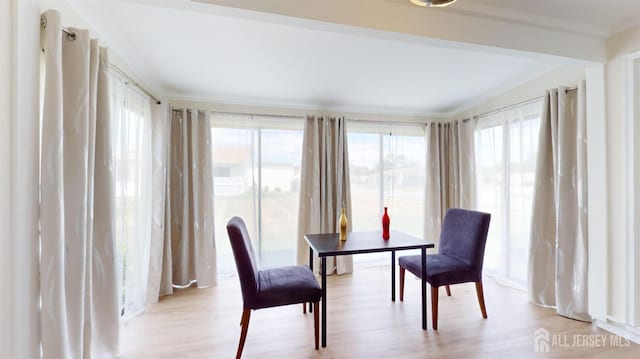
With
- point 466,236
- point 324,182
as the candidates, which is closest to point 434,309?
point 466,236

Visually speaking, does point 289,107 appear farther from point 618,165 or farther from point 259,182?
point 618,165

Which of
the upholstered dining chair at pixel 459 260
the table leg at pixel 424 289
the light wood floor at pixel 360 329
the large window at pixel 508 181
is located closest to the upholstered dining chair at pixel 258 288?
the light wood floor at pixel 360 329

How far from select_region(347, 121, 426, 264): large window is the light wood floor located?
3.94 ft

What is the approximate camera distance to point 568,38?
206 cm

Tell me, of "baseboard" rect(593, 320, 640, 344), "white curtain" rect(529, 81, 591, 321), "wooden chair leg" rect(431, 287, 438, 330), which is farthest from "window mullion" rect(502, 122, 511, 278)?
"wooden chair leg" rect(431, 287, 438, 330)

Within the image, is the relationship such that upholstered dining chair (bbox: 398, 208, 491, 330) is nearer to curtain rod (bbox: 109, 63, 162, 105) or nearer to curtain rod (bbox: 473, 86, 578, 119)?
curtain rod (bbox: 473, 86, 578, 119)

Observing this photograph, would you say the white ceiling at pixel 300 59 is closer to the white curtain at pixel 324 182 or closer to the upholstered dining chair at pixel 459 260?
the white curtain at pixel 324 182

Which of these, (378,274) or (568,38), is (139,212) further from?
(568,38)

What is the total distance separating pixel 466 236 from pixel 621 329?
124 centimetres

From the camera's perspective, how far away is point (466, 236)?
262cm

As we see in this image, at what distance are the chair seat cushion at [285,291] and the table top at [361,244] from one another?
260 millimetres

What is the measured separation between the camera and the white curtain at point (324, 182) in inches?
144

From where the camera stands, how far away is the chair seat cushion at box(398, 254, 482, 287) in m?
2.38

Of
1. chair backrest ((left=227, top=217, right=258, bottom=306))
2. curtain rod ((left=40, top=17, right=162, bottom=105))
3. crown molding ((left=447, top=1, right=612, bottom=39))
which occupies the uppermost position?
crown molding ((left=447, top=1, right=612, bottom=39))
